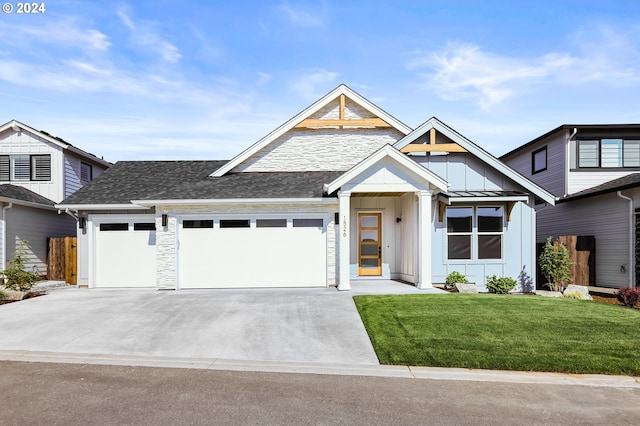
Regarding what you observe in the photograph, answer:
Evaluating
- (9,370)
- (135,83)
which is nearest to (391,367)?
(9,370)

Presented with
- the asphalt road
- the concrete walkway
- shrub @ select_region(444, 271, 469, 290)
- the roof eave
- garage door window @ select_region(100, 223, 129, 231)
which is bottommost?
the concrete walkway

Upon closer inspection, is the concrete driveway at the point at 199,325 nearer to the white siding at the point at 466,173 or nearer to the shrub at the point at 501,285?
the shrub at the point at 501,285

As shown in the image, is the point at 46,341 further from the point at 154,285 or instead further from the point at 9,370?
the point at 154,285

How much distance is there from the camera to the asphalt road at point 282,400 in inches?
178

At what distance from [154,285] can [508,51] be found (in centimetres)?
1493

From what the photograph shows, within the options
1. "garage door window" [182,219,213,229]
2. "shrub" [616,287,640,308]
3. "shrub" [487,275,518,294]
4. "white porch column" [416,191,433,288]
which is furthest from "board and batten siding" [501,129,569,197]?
"garage door window" [182,219,213,229]

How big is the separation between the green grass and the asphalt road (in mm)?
714

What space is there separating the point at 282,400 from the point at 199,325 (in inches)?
172

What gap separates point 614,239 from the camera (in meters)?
15.4

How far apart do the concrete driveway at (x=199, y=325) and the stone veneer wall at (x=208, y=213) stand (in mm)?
1026

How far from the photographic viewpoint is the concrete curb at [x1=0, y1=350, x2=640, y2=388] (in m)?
5.79

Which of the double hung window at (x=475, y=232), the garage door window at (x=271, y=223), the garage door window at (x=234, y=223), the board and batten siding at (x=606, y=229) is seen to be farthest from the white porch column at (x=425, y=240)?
the board and batten siding at (x=606, y=229)

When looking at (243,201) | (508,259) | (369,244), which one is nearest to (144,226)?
(243,201)

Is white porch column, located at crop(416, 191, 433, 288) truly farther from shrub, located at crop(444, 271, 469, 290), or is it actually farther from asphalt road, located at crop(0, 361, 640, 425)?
asphalt road, located at crop(0, 361, 640, 425)
